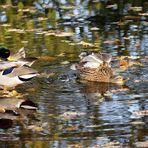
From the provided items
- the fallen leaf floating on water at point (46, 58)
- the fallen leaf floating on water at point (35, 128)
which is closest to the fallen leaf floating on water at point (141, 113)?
the fallen leaf floating on water at point (35, 128)

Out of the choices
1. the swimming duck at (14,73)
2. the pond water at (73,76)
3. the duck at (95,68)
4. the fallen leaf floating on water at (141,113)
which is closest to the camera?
the pond water at (73,76)

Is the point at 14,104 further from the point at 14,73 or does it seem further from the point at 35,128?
the point at 35,128

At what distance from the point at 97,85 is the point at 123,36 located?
116 inches

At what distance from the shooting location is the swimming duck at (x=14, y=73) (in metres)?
10.0

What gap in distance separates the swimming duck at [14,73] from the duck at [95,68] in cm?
88

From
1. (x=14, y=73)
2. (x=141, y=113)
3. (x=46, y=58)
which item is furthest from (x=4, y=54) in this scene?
(x=141, y=113)

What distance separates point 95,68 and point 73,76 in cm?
37

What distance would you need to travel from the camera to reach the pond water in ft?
25.7

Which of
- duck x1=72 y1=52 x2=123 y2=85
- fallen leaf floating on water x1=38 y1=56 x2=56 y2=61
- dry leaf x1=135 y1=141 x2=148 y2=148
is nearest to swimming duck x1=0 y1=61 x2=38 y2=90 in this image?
duck x1=72 y1=52 x2=123 y2=85

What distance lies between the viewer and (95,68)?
423 inches

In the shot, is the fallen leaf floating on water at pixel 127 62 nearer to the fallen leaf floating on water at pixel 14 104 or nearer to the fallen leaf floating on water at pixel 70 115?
the fallen leaf floating on water at pixel 14 104

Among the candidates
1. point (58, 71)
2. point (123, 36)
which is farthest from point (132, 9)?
point (58, 71)

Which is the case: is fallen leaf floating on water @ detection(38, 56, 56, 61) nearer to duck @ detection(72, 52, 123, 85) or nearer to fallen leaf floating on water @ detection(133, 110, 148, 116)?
duck @ detection(72, 52, 123, 85)

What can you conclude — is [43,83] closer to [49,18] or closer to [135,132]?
[135,132]
